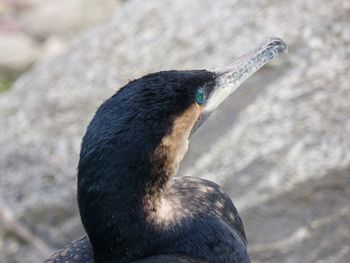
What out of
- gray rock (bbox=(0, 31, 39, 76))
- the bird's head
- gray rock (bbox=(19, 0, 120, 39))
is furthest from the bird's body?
gray rock (bbox=(19, 0, 120, 39))

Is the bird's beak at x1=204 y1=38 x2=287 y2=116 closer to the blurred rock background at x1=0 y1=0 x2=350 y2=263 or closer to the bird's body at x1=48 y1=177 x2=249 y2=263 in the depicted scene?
the bird's body at x1=48 y1=177 x2=249 y2=263

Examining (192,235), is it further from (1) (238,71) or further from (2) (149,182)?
(1) (238,71)

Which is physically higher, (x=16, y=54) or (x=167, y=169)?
(x=16, y=54)

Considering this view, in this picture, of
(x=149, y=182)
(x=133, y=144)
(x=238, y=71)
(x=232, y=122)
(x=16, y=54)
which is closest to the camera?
Answer: (x=133, y=144)

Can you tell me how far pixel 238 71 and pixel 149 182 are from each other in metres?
0.71

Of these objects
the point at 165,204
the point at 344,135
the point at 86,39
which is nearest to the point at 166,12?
the point at 86,39

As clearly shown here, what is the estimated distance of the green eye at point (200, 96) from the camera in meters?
3.41

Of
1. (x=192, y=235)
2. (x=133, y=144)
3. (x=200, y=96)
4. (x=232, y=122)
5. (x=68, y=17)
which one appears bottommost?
(x=192, y=235)

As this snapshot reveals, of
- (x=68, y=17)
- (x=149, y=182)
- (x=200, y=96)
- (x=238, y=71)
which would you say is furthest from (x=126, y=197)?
(x=68, y=17)

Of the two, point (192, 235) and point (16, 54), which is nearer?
point (192, 235)

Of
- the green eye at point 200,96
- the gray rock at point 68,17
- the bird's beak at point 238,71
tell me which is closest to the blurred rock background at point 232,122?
the bird's beak at point 238,71

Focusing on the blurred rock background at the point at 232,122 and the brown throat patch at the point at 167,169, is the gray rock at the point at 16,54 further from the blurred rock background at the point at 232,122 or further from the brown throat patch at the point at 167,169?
the brown throat patch at the point at 167,169

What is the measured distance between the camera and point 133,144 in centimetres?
309

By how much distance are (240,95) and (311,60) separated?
Result: 1.31 feet
